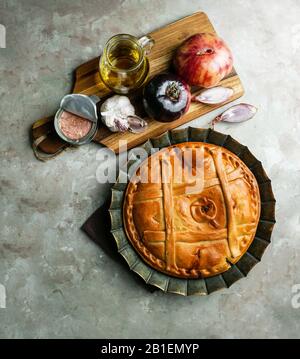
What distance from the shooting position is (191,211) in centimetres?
184

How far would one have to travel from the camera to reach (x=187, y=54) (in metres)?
1.95

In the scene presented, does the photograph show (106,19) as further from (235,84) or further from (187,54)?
(235,84)

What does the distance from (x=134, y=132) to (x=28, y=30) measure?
0.74 metres

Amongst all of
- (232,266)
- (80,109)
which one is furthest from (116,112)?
(232,266)

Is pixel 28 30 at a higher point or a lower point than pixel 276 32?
higher

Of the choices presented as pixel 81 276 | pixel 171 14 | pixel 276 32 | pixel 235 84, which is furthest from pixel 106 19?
pixel 81 276

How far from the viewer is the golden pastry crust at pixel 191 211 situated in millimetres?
1834

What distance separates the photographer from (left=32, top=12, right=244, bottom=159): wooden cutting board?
2025 millimetres

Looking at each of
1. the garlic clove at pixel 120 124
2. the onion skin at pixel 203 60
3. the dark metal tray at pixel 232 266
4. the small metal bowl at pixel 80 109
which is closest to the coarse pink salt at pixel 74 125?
the small metal bowl at pixel 80 109

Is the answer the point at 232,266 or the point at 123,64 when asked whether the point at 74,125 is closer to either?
the point at 123,64

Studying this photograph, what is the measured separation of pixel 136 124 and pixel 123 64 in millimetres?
278

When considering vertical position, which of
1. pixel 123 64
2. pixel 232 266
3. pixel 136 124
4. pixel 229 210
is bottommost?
pixel 232 266

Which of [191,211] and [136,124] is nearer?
[191,211]

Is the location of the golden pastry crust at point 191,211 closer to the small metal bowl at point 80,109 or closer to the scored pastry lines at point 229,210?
the scored pastry lines at point 229,210
